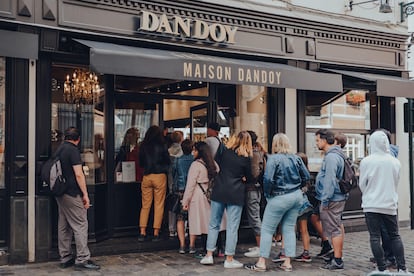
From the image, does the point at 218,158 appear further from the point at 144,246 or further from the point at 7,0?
the point at 7,0

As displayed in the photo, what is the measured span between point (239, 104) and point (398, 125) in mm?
3552

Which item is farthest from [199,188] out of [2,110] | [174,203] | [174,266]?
[2,110]

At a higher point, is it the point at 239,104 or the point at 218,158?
the point at 239,104

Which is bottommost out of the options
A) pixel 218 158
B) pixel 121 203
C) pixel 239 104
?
pixel 121 203

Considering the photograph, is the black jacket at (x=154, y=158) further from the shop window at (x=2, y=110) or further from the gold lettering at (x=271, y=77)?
the shop window at (x=2, y=110)

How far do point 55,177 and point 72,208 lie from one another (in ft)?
1.50

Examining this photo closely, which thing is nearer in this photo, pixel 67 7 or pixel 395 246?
pixel 395 246

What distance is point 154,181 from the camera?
305 inches

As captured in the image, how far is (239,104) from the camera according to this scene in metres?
9.26

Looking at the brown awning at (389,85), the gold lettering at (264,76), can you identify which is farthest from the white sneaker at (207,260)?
the brown awning at (389,85)

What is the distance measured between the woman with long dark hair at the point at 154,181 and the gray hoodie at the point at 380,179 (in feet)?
9.85

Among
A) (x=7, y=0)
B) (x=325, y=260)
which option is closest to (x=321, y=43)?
(x=325, y=260)

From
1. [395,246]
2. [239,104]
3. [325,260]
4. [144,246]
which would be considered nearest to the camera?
[395,246]

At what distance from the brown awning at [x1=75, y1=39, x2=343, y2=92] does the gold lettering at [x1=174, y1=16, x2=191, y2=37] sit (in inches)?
28.8
